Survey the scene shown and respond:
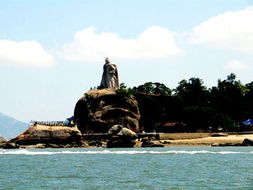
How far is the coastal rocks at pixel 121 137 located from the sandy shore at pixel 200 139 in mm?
15568

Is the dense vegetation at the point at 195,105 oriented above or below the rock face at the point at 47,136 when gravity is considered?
above

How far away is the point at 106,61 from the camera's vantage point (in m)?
138

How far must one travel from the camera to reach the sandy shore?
390 ft

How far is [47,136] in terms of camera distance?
11562 centimetres

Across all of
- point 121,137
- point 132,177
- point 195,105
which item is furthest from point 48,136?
point 132,177

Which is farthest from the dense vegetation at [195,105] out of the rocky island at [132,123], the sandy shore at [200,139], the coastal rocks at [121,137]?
the coastal rocks at [121,137]

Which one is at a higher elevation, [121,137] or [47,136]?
[47,136]

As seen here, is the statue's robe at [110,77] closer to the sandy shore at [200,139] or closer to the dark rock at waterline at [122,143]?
the sandy shore at [200,139]

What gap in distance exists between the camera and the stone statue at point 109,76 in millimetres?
136125

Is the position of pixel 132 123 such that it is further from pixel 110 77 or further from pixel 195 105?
pixel 195 105

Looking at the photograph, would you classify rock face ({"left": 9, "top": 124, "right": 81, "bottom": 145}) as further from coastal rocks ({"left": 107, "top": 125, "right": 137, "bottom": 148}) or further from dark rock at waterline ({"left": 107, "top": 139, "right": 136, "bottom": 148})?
dark rock at waterline ({"left": 107, "top": 139, "right": 136, "bottom": 148})

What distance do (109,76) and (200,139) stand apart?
93.7ft

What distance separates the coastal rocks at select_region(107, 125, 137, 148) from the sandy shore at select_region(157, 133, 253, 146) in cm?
1557

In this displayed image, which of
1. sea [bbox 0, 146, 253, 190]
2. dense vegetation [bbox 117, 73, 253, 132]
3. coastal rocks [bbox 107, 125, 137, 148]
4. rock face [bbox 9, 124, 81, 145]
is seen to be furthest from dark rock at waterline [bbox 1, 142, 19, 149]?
sea [bbox 0, 146, 253, 190]
